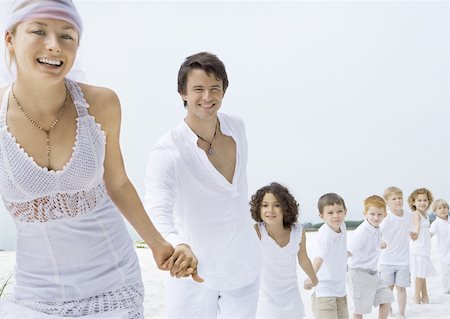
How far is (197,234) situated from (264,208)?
1563mm

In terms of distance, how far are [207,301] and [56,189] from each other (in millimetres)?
1730

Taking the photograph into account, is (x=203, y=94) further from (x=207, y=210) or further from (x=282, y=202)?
(x=282, y=202)

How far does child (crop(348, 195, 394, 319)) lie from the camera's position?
6.73 metres

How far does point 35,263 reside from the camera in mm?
2453

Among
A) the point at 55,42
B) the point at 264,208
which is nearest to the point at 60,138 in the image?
the point at 55,42

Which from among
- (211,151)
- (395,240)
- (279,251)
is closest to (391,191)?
(395,240)

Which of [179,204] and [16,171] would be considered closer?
[16,171]

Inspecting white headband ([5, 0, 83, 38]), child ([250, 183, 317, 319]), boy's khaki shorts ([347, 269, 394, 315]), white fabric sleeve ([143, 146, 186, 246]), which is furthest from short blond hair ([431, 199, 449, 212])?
white headband ([5, 0, 83, 38])

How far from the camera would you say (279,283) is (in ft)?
16.8

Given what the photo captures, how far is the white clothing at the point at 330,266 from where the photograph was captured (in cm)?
595

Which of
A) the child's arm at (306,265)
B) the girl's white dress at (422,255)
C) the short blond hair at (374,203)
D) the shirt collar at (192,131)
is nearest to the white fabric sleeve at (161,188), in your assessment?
the shirt collar at (192,131)

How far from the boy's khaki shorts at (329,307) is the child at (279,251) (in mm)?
576

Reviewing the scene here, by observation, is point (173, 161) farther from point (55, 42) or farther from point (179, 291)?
point (55, 42)

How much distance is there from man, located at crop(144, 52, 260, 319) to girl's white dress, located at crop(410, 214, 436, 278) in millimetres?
5599
